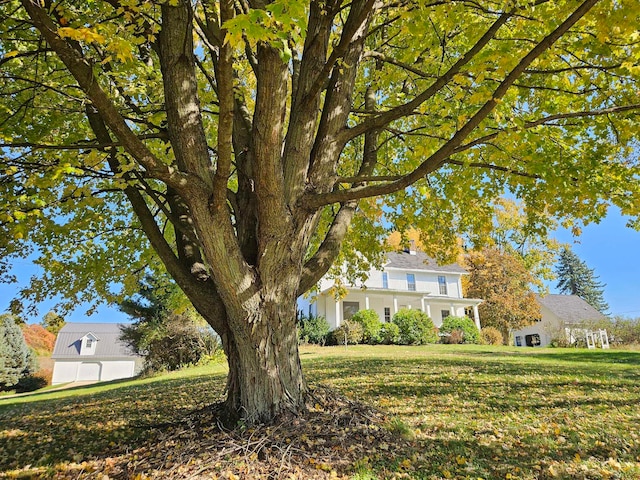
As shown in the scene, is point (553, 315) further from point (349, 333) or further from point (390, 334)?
point (349, 333)

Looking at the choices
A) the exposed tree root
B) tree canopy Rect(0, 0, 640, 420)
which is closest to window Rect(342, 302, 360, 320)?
tree canopy Rect(0, 0, 640, 420)

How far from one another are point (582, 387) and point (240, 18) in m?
8.37

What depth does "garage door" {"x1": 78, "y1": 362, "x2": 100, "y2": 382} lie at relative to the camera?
39.5m

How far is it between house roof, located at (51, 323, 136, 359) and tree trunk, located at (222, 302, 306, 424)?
39826mm

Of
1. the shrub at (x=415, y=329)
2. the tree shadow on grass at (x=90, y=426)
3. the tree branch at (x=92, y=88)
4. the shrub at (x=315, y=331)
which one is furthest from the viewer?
the shrub at (x=315, y=331)

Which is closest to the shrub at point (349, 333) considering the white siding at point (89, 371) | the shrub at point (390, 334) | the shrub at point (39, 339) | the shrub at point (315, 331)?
the shrub at point (315, 331)

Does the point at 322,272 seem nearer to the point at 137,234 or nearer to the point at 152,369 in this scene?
the point at 137,234

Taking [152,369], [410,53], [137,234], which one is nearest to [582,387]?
[410,53]

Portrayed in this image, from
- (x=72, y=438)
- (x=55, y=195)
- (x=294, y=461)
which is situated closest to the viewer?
(x=294, y=461)

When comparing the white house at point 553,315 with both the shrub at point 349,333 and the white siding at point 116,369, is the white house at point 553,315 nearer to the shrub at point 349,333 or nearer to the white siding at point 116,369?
the shrub at point 349,333

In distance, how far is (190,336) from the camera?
17531 mm

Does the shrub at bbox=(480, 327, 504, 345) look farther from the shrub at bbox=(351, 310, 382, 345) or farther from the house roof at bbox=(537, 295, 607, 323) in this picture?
the house roof at bbox=(537, 295, 607, 323)

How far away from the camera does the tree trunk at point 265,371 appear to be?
4250mm

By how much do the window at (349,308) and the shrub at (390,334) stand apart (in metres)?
4.73
